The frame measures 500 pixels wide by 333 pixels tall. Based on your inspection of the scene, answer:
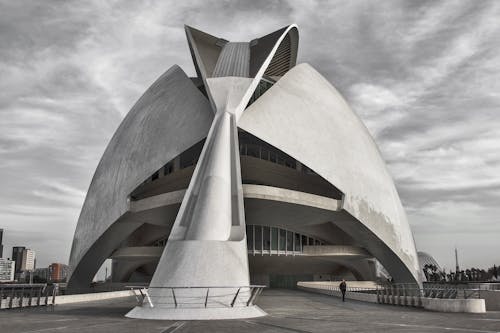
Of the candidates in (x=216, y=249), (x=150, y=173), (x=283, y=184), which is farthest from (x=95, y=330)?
(x=283, y=184)

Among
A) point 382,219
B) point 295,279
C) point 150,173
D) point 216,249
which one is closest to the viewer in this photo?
point 216,249

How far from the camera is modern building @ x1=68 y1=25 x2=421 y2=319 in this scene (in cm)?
2508

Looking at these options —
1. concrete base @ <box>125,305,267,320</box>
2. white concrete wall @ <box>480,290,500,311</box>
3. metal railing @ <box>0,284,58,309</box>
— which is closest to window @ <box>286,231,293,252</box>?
white concrete wall @ <box>480,290,500,311</box>

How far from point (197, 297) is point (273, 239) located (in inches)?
782

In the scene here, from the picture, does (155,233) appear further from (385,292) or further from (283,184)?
(385,292)

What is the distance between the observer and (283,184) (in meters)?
30.3

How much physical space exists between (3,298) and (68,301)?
405 cm

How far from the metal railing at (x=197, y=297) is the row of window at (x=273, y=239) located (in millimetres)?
18468

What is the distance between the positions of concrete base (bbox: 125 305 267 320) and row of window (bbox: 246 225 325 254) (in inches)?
755

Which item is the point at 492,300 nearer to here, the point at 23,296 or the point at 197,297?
the point at 197,297

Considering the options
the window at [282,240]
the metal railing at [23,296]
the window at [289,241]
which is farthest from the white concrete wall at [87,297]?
the window at [289,241]

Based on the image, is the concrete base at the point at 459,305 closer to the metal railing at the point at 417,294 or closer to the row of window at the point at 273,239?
the metal railing at the point at 417,294

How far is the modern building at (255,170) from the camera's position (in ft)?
82.3

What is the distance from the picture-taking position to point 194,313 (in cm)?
1294
